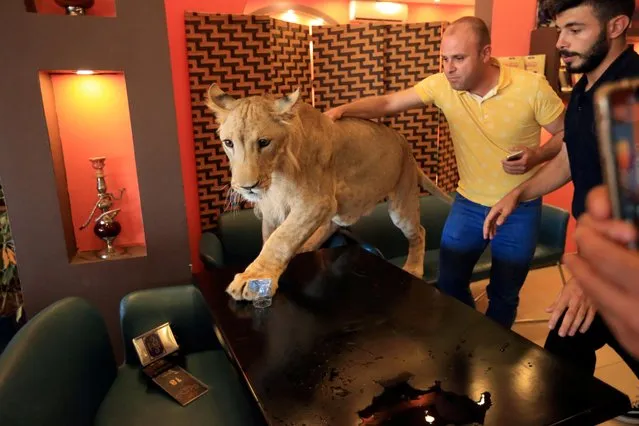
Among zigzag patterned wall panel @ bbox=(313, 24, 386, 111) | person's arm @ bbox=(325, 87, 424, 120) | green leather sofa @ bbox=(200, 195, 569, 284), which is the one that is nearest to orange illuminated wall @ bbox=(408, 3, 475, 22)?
zigzag patterned wall panel @ bbox=(313, 24, 386, 111)

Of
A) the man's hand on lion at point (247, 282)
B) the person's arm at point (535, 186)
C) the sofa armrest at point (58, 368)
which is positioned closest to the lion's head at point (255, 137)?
the man's hand on lion at point (247, 282)

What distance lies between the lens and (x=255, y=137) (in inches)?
58.3

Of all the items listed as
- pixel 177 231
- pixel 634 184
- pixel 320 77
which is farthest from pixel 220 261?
pixel 634 184

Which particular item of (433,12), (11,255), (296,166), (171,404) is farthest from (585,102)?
(433,12)

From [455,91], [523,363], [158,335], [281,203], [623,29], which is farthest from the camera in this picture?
[455,91]

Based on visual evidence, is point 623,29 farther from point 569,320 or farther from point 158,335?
point 158,335

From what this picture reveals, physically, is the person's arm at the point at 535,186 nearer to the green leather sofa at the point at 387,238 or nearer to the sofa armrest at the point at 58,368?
the green leather sofa at the point at 387,238

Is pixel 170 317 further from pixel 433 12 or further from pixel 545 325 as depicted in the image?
pixel 433 12

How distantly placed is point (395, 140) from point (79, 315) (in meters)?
1.50

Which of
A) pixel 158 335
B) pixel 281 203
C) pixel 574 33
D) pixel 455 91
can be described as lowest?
pixel 158 335

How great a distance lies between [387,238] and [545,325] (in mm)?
1313

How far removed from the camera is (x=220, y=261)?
9.55 feet

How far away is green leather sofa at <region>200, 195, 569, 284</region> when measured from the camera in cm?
322

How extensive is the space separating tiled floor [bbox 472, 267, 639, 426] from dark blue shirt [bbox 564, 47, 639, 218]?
4.87ft
